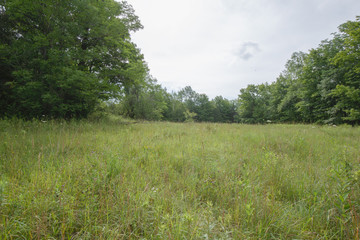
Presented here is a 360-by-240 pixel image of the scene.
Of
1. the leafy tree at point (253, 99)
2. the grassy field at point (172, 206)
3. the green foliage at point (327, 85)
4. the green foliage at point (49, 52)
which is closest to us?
the grassy field at point (172, 206)

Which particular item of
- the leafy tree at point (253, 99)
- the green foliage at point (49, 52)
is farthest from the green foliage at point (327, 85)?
the green foliage at point (49, 52)

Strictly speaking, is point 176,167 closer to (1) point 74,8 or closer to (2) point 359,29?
(1) point 74,8

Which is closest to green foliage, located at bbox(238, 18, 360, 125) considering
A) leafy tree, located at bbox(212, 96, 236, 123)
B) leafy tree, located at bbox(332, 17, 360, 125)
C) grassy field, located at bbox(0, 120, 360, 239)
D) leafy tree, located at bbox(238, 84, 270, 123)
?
leafy tree, located at bbox(332, 17, 360, 125)

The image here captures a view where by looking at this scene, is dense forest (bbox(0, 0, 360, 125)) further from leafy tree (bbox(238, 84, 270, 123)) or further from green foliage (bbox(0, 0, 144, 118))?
leafy tree (bbox(238, 84, 270, 123))

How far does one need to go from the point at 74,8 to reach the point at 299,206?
43.7 feet

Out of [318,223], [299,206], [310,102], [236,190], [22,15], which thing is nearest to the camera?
[318,223]

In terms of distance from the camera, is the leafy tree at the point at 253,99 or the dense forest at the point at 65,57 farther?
the leafy tree at the point at 253,99

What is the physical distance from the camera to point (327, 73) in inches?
771

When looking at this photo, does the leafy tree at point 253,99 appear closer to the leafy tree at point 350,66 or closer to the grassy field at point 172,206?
the leafy tree at point 350,66

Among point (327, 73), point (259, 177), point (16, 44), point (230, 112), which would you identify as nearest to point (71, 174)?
point (259, 177)

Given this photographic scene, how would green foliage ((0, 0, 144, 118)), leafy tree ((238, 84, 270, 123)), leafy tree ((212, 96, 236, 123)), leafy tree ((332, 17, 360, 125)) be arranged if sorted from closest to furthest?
green foliage ((0, 0, 144, 118)) → leafy tree ((332, 17, 360, 125)) → leafy tree ((238, 84, 270, 123)) → leafy tree ((212, 96, 236, 123))

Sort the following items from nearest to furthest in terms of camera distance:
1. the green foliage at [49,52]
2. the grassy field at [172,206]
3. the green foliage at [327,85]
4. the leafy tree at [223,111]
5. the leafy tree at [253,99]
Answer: the grassy field at [172,206] → the green foliage at [49,52] → the green foliage at [327,85] → the leafy tree at [253,99] → the leafy tree at [223,111]

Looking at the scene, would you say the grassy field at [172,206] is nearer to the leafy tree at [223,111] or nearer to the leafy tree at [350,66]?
the leafy tree at [350,66]

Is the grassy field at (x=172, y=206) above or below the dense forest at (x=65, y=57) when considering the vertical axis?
below
